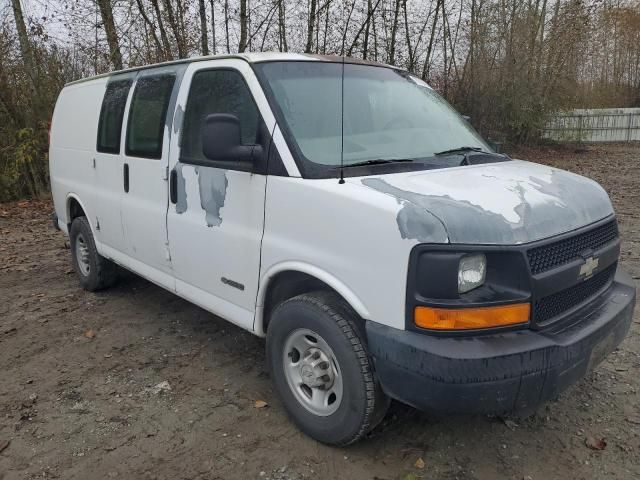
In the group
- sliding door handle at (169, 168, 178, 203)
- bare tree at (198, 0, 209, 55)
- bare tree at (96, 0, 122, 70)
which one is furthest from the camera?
bare tree at (198, 0, 209, 55)

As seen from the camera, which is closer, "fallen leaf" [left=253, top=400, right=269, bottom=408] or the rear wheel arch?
"fallen leaf" [left=253, top=400, right=269, bottom=408]

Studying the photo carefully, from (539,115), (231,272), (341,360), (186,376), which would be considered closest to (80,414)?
(186,376)

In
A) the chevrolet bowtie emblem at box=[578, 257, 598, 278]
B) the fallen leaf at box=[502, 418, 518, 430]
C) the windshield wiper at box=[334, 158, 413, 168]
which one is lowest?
the fallen leaf at box=[502, 418, 518, 430]

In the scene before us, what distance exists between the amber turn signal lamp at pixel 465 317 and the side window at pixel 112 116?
317 cm

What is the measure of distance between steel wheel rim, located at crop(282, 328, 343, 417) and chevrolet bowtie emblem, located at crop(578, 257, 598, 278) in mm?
1294

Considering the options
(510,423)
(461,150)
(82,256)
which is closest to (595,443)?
(510,423)

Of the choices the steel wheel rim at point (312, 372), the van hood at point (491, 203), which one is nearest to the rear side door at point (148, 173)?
the steel wheel rim at point (312, 372)

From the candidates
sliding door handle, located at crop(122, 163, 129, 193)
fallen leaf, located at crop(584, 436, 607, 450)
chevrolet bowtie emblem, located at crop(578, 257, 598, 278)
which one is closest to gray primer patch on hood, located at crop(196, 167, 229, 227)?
sliding door handle, located at crop(122, 163, 129, 193)

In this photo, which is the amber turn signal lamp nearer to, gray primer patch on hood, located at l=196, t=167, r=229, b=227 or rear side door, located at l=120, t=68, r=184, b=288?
gray primer patch on hood, located at l=196, t=167, r=229, b=227

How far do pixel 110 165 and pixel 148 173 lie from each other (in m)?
0.77

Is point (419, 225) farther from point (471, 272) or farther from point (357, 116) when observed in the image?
point (357, 116)

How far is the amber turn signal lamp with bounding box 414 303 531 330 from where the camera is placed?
7.77ft

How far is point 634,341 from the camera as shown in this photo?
161 inches

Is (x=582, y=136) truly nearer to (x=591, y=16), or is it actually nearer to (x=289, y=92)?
(x=591, y=16)
